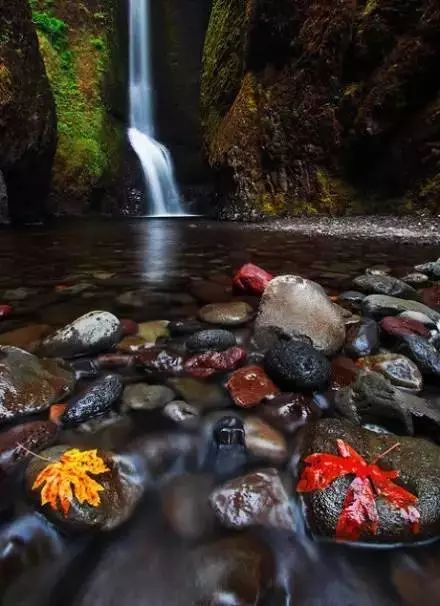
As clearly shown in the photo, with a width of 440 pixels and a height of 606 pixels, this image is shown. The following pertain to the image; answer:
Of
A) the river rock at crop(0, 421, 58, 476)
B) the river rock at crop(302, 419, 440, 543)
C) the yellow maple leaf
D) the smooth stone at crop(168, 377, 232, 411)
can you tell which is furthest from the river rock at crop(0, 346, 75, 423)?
the river rock at crop(302, 419, 440, 543)

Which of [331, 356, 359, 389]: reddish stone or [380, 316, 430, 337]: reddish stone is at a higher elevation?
[380, 316, 430, 337]: reddish stone

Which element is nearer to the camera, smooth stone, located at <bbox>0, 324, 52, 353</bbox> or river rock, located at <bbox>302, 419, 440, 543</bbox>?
river rock, located at <bbox>302, 419, 440, 543</bbox>

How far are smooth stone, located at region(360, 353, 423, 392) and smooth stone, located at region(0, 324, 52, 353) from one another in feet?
6.89

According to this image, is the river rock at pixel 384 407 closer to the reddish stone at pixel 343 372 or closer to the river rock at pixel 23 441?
the reddish stone at pixel 343 372

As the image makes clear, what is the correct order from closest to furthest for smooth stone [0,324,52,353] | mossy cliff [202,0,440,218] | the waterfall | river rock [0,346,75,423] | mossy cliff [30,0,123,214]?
river rock [0,346,75,423], smooth stone [0,324,52,353], mossy cliff [202,0,440,218], mossy cliff [30,0,123,214], the waterfall

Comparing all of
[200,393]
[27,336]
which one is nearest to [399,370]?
[200,393]

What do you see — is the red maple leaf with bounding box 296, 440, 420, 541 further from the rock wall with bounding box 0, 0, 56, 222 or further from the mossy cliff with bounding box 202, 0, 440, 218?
the rock wall with bounding box 0, 0, 56, 222

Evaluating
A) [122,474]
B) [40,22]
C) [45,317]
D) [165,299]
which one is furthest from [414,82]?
[40,22]

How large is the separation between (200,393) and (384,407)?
908mm

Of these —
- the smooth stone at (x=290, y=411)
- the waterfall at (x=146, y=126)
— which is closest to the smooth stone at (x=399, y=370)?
the smooth stone at (x=290, y=411)

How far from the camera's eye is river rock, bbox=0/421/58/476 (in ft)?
5.24

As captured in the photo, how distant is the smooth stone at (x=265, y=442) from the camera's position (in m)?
1.69

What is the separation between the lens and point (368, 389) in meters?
1.90

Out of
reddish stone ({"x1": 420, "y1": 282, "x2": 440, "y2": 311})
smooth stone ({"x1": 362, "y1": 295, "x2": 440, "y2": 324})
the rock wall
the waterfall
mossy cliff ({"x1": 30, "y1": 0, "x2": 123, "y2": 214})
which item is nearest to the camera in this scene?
smooth stone ({"x1": 362, "y1": 295, "x2": 440, "y2": 324})
